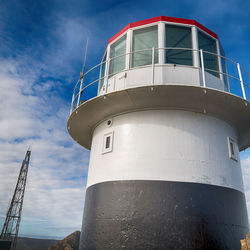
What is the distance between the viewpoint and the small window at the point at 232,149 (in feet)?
23.9

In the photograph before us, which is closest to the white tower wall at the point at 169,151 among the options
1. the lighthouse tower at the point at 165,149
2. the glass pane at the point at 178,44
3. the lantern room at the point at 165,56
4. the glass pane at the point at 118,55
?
the lighthouse tower at the point at 165,149

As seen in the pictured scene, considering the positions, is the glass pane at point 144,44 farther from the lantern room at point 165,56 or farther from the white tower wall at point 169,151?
the white tower wall at point 169,151

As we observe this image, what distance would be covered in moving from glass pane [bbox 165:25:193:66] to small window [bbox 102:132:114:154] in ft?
10.1

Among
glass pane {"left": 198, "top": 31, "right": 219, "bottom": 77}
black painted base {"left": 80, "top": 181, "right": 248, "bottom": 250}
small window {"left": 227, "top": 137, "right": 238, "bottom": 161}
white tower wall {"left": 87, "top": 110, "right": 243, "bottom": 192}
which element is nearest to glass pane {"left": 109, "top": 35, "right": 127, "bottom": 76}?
white tower wall {"left": 87, "top": 110, "right": 243, "bottom": 192}

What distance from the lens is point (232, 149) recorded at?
7.55 m

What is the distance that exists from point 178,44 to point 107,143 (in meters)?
4.14

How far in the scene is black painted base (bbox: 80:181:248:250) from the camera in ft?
18.5

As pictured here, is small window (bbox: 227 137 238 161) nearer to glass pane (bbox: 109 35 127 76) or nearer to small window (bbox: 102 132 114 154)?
small window (bbox: 102 132 114 154)

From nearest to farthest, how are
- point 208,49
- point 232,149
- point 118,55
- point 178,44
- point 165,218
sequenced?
point 165,218
point 232,149
point 178,44
point 208,49
point 118,55

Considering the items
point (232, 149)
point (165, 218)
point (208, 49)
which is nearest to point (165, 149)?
point (165, 218)

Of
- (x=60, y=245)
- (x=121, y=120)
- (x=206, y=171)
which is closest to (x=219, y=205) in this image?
(x=206, y=171)

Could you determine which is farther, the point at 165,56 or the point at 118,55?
the point at 118,55

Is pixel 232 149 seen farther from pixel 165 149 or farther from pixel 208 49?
pixel 208 49

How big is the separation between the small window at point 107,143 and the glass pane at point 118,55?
2232mm
